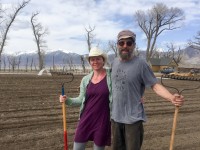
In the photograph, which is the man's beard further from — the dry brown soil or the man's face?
the dry brown soil

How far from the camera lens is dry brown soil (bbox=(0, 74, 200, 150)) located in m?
6.99

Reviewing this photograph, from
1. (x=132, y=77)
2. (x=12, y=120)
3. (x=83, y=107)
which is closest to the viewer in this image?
(x=132, y=77)

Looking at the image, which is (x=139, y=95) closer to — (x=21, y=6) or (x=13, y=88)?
(x=13, y=88)

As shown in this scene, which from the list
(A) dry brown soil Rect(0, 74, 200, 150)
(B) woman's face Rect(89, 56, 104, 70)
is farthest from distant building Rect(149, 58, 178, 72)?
(B) woman's face Rect(89, 56, 104, 70)

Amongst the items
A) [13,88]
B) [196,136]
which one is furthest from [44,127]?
[13,88]

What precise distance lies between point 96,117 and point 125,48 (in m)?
0.88

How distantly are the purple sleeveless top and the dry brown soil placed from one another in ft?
8.93

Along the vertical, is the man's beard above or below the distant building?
above

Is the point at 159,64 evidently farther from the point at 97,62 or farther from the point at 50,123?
the point at 97,62

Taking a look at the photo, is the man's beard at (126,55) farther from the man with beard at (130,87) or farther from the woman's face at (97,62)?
the woman's face at (97,62)

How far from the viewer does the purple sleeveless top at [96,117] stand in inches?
153

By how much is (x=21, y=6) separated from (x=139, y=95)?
47.5 m

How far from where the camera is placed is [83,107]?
4.07m

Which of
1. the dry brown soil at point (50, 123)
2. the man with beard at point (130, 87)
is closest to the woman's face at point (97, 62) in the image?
the man with beard at point (130, 87)
